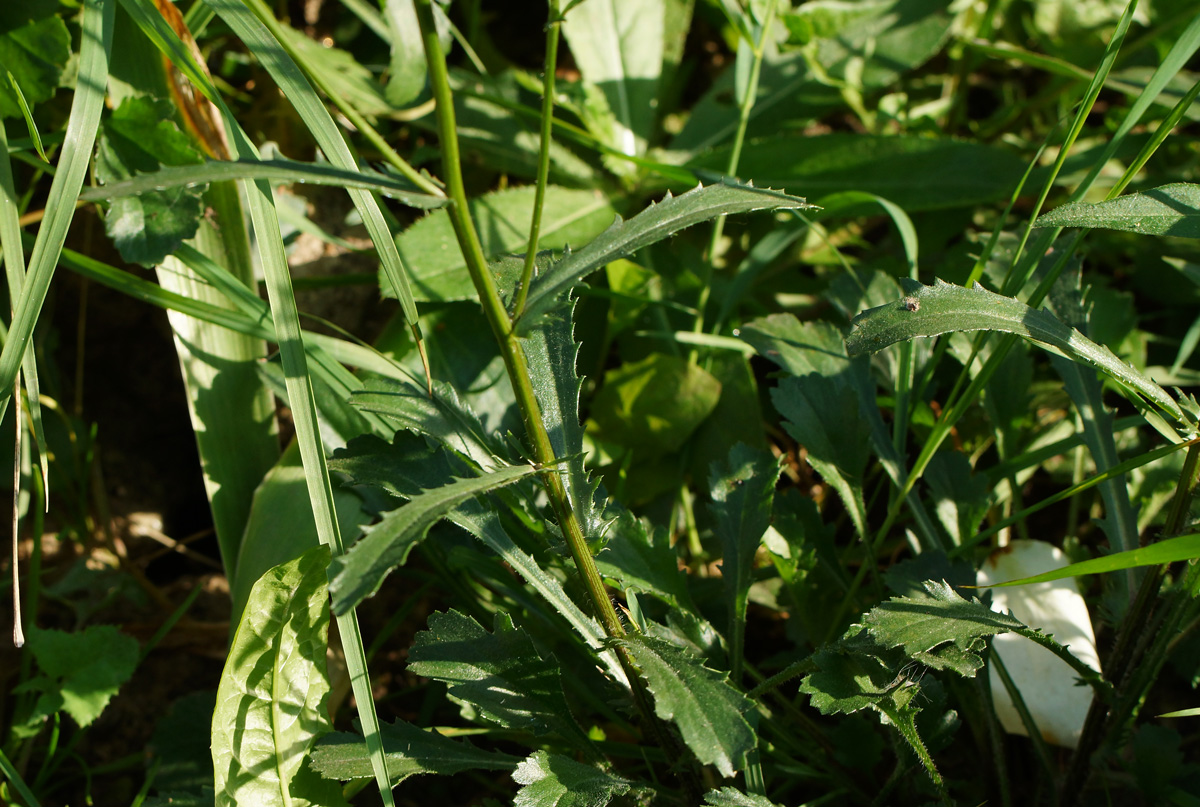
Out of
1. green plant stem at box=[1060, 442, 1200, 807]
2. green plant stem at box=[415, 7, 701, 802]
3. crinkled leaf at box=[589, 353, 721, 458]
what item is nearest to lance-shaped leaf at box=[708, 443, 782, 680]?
green plant stem at box=[415, 7, 701, 802]

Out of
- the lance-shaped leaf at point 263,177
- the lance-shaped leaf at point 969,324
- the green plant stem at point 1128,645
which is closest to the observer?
the lance-shaped leaf at point 263,177

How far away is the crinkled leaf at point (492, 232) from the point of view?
154cm

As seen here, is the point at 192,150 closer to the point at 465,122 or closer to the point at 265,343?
the point at 265,343

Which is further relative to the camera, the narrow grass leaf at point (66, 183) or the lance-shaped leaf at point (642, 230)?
the narrow grass leaf at point (66, 183)

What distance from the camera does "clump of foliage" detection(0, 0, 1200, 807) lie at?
38.4 inches

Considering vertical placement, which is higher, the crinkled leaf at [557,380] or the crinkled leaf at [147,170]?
the crinkled leaf at [147,170]

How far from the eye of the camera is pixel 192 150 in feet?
4.68

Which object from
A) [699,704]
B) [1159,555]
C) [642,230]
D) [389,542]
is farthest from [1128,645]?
[389,542]

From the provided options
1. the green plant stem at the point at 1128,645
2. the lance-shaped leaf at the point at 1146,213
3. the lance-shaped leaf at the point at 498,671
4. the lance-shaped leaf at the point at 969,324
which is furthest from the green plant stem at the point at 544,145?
the green plant stem at the point at 1128,645

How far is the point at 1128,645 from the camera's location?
1.11 meters

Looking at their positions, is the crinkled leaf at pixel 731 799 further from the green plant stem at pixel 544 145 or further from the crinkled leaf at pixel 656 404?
the crinkled leaf at pixel 656 404

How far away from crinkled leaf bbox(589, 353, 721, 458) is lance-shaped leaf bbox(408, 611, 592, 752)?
610 millimetres

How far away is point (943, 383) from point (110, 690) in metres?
1.58

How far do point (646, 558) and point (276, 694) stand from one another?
52 centimetres
